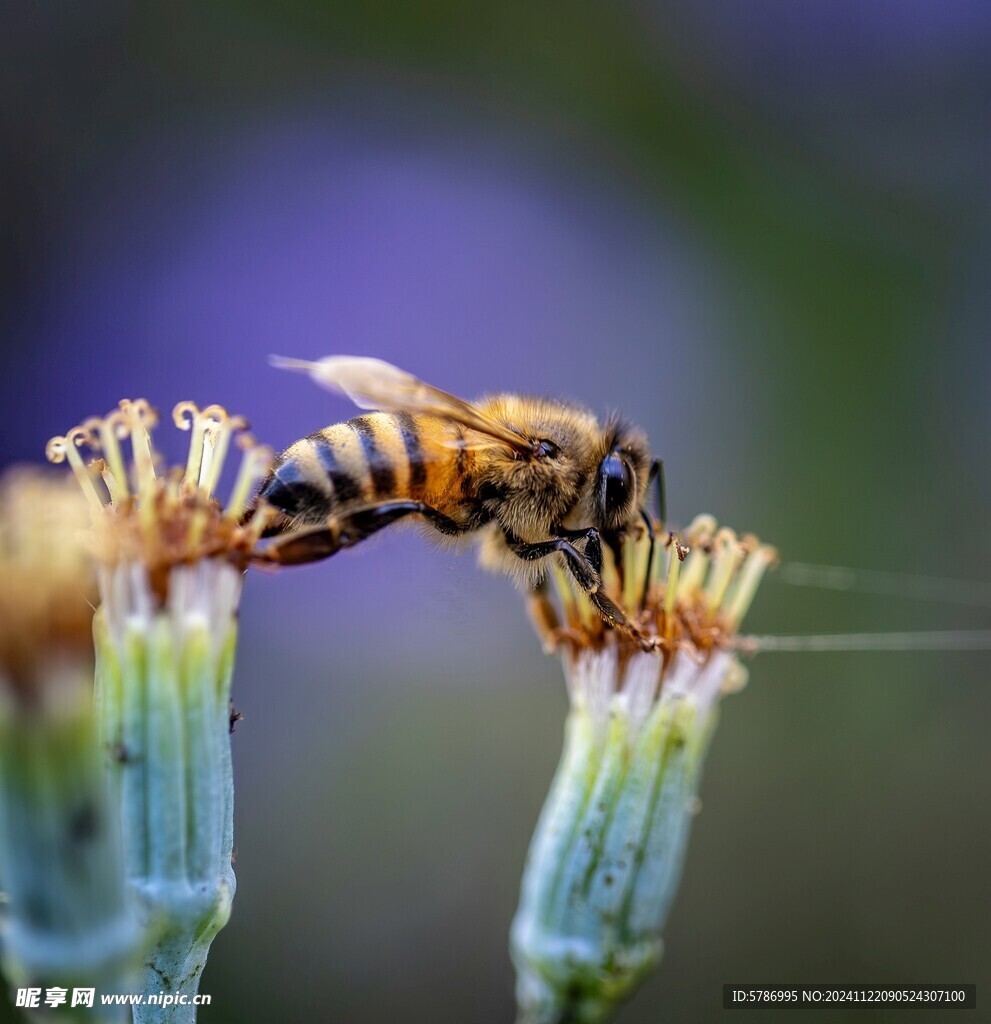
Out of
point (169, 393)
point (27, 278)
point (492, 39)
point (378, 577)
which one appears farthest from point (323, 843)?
point (492, 39)

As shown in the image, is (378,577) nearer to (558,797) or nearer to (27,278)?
(27,278)

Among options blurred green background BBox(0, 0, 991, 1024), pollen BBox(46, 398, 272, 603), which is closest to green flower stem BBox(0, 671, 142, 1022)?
pollen BBox(46, 398, 272, 603)

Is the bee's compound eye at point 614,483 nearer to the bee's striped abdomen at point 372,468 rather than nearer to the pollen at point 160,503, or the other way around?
the bee's striped abdomen at point 372,468

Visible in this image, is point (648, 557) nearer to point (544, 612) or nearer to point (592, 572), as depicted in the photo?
point (592, 572)

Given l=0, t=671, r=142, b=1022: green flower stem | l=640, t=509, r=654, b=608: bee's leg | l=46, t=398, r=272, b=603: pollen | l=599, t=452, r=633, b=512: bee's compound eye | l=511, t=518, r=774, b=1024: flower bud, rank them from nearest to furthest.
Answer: l=0, t=671, r=142, b=1022: green flower stem → l=46, t=398, r=272, b=603: pollen → l=511, t=518, r=774, b=1024: flower bud → l=640, t=509, r=654, b=608: bee's leg → l=599, t=452, r=633, b=512: bee's compound eye

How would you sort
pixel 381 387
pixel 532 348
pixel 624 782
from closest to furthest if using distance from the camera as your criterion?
pixel 381 387
pixel 624 782
pixel 532 348

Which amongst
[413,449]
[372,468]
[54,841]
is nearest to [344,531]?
[372,468]

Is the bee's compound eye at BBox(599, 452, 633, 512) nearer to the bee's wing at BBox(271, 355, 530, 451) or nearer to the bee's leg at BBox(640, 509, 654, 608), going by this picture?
the bee's leg at BBox(640, 509, 654, 608)

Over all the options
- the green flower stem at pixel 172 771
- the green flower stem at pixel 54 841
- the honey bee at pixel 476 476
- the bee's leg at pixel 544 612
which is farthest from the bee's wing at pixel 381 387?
the green flower stem at pixel 54 841
